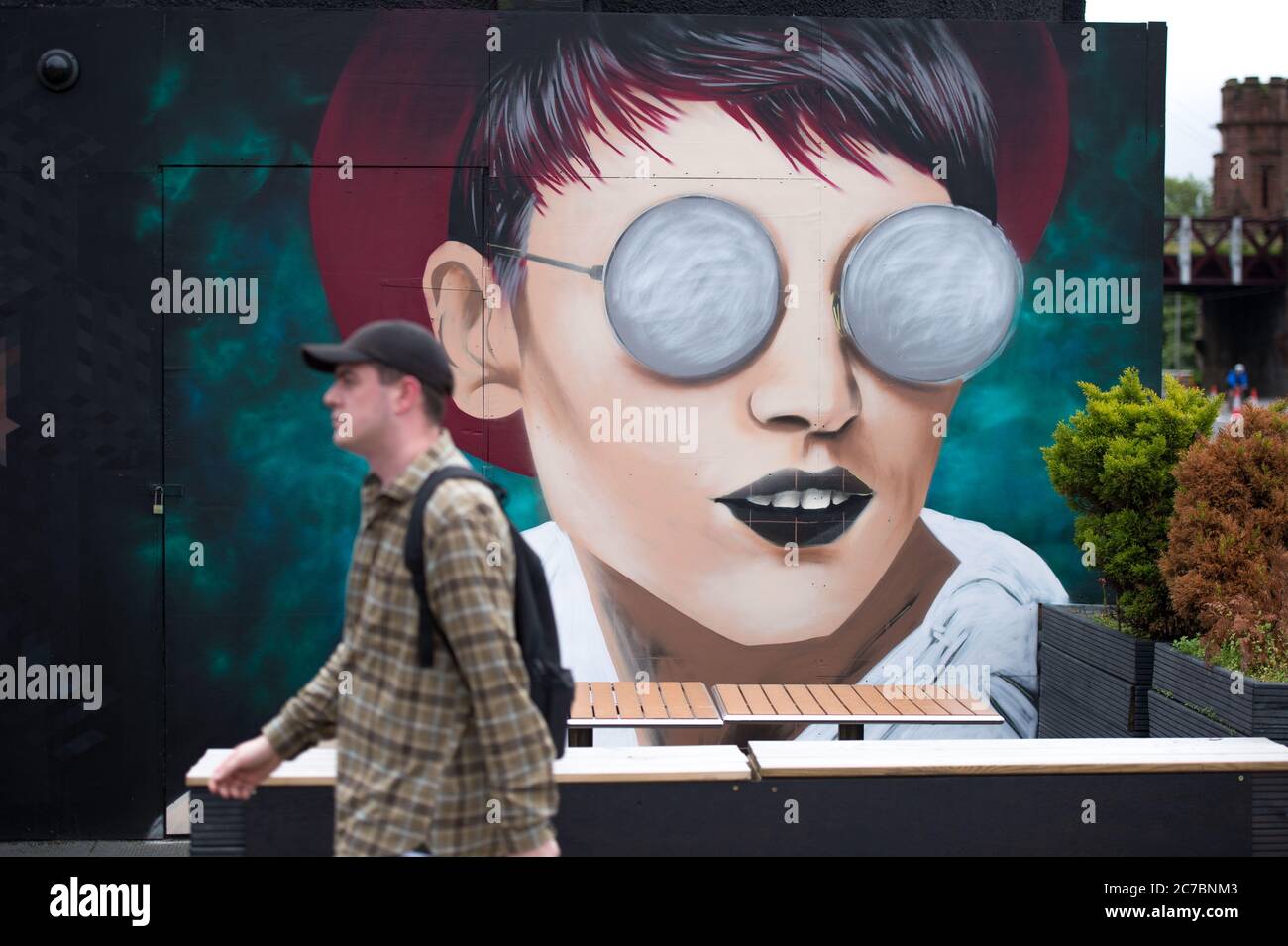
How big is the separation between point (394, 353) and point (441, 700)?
2.58 ft

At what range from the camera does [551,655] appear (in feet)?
9.47

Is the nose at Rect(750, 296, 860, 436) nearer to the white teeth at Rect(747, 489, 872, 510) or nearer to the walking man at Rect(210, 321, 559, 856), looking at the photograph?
the white teeth at Rect(747, 489, 872, 510)

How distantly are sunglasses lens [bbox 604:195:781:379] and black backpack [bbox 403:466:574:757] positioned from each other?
350 centimetres

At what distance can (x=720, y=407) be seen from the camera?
638 cm

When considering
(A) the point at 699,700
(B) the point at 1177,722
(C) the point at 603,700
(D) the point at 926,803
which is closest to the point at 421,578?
(D) the point at 926,803

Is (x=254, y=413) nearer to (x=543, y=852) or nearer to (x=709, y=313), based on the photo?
(x=709, y=313)

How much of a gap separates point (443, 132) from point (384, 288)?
84cm

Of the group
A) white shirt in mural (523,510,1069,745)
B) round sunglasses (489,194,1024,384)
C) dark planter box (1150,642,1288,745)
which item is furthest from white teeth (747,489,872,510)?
dark planter box (1150,642,1288,745)

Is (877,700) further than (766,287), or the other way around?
(766,287)

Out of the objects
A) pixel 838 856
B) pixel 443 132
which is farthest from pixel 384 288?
pixel 838 856

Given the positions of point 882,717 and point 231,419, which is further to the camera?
A: point 231,419

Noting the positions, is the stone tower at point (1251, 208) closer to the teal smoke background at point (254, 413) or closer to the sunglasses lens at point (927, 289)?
the sunglasses lens at point (927, 289)

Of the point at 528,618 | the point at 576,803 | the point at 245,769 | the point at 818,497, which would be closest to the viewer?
the point at 528,618
